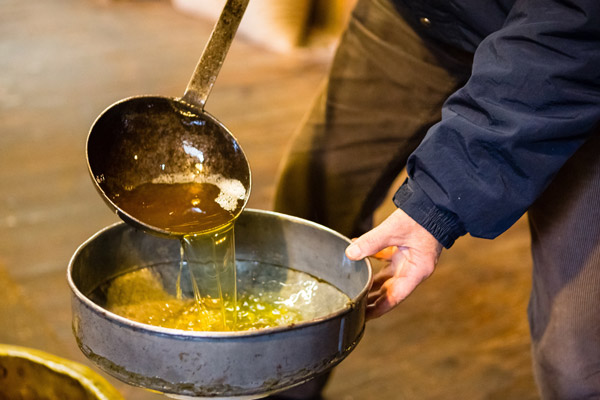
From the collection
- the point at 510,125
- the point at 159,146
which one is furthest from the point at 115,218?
the point at 510,125

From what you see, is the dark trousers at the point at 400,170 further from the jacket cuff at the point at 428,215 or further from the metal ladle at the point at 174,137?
the metal ladle at the point at 174,137

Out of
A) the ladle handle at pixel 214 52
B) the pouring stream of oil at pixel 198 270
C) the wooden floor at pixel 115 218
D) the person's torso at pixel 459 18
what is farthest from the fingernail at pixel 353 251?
the wooden floor at pixel 115 218

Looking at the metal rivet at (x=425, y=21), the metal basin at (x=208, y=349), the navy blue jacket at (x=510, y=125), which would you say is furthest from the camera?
the metal rivet at (x=425, y=21)

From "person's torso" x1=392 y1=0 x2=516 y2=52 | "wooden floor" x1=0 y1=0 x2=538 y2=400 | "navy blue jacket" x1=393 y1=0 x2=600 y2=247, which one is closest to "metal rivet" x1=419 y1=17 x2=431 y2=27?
"person's torso" x1=392 y1=0 x2=516 y2=52

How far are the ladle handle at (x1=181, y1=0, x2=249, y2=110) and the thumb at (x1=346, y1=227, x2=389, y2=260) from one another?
29 centimetres

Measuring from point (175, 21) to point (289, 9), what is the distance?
42.4 inches

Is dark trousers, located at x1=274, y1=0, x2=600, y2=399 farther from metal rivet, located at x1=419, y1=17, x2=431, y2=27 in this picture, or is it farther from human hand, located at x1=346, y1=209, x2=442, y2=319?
human hand, located at x1=346, y1=209, x2=442, y2=319

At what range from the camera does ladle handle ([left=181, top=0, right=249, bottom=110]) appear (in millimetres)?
986

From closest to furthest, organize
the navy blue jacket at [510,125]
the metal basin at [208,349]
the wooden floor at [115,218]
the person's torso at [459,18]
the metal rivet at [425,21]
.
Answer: the metal basin at [208,349] → the navy blue jacket at [510,125] → the person's torso at [459,18] → the metal rivet at [425,21] → the wooden floor at [115,218]

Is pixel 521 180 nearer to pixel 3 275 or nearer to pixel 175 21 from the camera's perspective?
pixel 3 275

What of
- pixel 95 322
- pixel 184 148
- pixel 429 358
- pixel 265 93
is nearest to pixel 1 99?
pixel 265 93

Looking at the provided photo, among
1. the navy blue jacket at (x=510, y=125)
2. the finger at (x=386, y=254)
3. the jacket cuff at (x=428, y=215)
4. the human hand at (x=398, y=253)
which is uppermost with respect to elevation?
the navy blue jacket at (x=510, y=125)

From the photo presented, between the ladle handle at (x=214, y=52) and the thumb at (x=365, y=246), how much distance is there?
A: 0.29m

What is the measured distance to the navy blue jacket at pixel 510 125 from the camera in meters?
0.90
